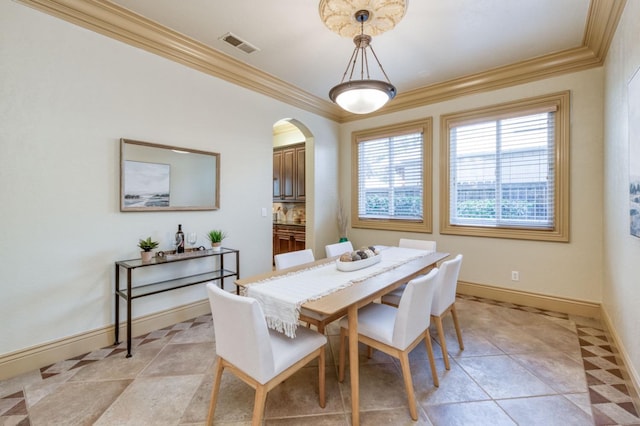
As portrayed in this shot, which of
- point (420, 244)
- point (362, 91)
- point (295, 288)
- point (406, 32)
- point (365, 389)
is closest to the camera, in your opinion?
point (295, 288)

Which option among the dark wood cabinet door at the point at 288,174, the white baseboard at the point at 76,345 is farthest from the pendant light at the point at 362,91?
the dark wood cabinet door at the point at 288,174

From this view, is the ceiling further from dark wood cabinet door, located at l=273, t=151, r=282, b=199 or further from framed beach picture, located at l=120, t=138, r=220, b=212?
dark wood cabinet door, located at l=273, t=151, r=282, b=199

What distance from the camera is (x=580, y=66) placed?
3131 millimetres

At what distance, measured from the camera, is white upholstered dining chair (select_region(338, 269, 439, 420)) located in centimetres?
168

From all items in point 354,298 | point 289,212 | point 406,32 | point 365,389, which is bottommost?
point 365,389

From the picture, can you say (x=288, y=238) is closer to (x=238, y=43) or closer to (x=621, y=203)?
(x=238, y=43)

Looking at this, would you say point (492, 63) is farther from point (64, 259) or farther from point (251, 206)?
point (64, 259)

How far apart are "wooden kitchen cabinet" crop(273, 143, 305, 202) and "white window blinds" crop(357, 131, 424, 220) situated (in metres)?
1.19

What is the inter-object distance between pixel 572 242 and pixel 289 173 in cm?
440

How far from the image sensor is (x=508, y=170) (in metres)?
3.59

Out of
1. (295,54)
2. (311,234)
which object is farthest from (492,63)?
(311,234)

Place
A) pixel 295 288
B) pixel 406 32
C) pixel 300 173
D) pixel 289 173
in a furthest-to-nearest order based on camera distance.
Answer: pixel 289 173, pixel 300 173, pixel 406 32, pixel 295 288

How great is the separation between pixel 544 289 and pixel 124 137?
4.69 metres

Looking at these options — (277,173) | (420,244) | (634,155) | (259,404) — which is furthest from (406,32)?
(277,173)
